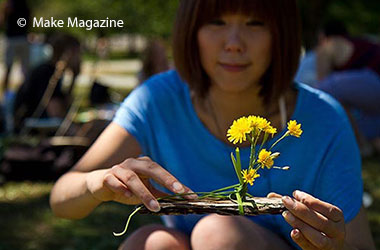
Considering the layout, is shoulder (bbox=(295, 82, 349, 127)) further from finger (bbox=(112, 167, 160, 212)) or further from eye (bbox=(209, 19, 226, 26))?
finger (bbox=(112, 167, 160, 212))

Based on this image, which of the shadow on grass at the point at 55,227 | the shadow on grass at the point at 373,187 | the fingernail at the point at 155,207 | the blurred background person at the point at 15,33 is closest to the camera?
the fingernail at the point at 155,207

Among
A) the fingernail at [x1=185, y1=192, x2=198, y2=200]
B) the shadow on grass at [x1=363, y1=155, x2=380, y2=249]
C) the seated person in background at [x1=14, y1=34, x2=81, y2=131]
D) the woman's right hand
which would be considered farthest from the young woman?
the seated person in background at [x1=14, y1=34, x2=81, y2=131]

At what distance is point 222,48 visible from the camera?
216 cm

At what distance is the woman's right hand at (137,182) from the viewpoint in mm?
1643

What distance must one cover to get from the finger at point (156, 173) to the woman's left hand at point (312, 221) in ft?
0.89

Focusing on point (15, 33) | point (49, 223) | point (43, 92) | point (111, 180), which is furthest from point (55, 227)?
point (15, 33)

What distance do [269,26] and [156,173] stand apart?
2.40ft

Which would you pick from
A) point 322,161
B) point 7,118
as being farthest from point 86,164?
point 7,118

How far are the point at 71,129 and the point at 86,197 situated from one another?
3.96 metres

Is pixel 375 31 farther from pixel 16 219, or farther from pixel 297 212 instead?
pixel 297 212

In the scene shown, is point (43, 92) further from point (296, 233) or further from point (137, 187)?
point (296, 233)

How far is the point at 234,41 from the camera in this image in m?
2.12

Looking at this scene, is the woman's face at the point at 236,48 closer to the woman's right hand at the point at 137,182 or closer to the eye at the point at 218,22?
the eye at the point at 218,22

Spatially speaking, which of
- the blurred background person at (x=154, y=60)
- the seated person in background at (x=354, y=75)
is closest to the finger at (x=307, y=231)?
the seated person in background at (x=354, y=75)
